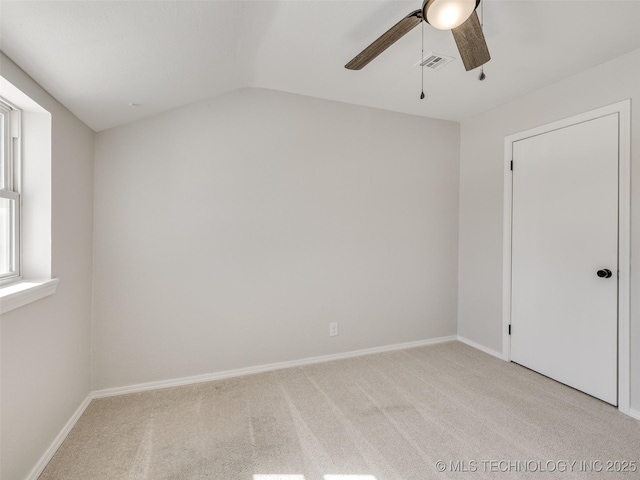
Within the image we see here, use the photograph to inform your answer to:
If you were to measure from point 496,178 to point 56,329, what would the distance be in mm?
3689

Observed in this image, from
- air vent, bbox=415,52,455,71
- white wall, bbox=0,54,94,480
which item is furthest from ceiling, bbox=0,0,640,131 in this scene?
white wall, bbox=0,54,94,480

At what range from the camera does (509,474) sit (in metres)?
1.56

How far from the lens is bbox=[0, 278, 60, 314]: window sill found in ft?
4.25

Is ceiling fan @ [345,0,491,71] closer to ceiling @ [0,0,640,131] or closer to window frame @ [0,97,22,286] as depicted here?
ceiling @ [0,0,640,131]

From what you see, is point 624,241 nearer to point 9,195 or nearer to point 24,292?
point 24,292

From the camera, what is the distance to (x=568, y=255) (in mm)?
2449

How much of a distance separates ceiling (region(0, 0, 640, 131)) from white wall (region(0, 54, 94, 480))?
8.1 inches

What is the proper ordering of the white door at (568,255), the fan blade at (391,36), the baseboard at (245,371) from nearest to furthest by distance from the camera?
the fan blade at (391,36)
the white door at (568,255)
the baseboard at (245,371)

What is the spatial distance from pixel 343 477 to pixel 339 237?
1.85 meters

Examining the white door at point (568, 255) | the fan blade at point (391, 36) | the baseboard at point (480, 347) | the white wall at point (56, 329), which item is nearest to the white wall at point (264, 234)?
the white wall at point (56, 329)

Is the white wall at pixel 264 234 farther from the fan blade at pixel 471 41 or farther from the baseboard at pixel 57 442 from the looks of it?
the fan blade at pixel 471 41

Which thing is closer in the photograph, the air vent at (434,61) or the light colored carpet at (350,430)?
the light colored carpet at (350,430)

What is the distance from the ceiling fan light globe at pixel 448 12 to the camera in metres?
1.18

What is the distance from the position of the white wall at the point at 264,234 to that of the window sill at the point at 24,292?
0.66 metres
